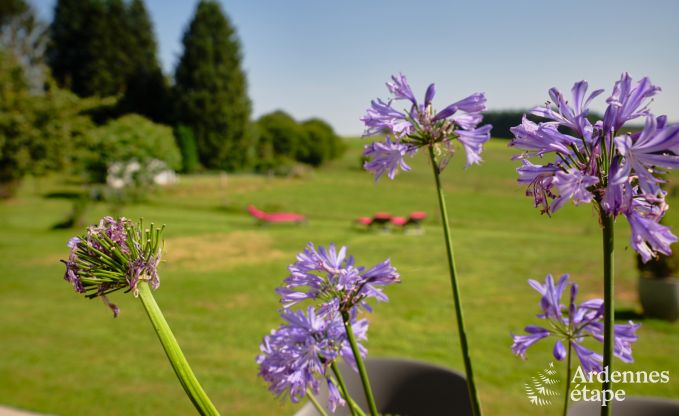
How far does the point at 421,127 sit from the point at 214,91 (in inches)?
1504

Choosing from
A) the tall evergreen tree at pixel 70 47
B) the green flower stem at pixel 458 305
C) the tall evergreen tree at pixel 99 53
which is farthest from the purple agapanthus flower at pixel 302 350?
the tall evergreen tree at pixel 70 47

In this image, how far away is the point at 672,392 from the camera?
4.37 m

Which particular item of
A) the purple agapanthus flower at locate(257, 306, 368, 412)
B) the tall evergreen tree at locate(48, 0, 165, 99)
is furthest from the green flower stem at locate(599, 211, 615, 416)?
the tall evergreen tree at locate(48, 0, 165, 99)

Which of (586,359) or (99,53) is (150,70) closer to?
(99,53)

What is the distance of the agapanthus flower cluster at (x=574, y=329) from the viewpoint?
812mm

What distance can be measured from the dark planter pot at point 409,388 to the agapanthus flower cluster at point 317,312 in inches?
19.0

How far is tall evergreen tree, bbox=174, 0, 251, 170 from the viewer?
36.6 metres

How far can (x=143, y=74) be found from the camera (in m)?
39.2

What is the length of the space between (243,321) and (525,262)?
594 centimetres

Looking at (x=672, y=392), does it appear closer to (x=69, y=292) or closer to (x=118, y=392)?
(x=118, y=392)

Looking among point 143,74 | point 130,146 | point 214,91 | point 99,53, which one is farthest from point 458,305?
point 99,53

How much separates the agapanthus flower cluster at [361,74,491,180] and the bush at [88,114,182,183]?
74.6 ft

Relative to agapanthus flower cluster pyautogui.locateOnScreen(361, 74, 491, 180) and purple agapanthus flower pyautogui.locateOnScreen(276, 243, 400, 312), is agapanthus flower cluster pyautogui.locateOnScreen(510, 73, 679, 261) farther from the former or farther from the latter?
purple agapanthus flower pyautogui.locateOnScreen(276, 243, 400, 312)

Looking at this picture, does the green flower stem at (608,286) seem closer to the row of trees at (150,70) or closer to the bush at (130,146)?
the bush at (130,146)
